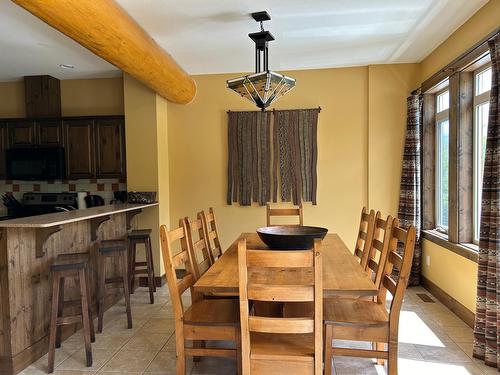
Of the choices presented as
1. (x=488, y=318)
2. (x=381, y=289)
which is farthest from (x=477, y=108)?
(x=381, y=289)

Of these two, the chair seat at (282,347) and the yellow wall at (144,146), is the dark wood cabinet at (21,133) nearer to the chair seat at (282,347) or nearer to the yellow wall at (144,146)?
the yellow wall at (144,146)

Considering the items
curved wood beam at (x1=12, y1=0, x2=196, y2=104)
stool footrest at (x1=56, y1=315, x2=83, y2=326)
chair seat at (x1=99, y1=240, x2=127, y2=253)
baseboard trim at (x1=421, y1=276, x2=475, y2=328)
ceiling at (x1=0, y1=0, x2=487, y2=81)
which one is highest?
ceiling at (x1=0, y1=0, x2=487, y2=81)

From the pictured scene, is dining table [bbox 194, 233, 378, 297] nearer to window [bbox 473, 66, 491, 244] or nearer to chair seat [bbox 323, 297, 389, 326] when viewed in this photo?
chair seat [bbox 323, 297, 389, 326]

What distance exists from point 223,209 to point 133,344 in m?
2.19

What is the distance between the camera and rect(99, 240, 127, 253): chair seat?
3.14 metres

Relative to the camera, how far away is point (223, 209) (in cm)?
473

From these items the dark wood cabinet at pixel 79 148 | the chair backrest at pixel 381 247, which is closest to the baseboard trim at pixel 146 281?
the dark wood cabinet at pixel 79 148

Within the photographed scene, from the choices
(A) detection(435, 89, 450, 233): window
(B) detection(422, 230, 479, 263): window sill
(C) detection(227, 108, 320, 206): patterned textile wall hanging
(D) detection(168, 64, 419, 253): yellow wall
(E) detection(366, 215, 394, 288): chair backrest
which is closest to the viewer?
(E) detection(366, 215, 394, 288): chair backrest

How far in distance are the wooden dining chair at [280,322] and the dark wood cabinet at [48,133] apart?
13.0 ft

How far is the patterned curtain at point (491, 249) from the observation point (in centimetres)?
240

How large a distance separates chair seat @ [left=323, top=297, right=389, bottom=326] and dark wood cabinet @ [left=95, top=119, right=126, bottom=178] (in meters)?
3.33

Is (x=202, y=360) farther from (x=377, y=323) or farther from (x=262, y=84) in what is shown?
(x=262, y=84)

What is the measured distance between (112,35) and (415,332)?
337 centimetres

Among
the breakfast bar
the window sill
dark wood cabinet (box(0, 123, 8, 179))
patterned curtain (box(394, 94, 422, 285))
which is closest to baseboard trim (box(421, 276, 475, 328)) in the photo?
patterned curtain (box(394, 94, 422, 285))
